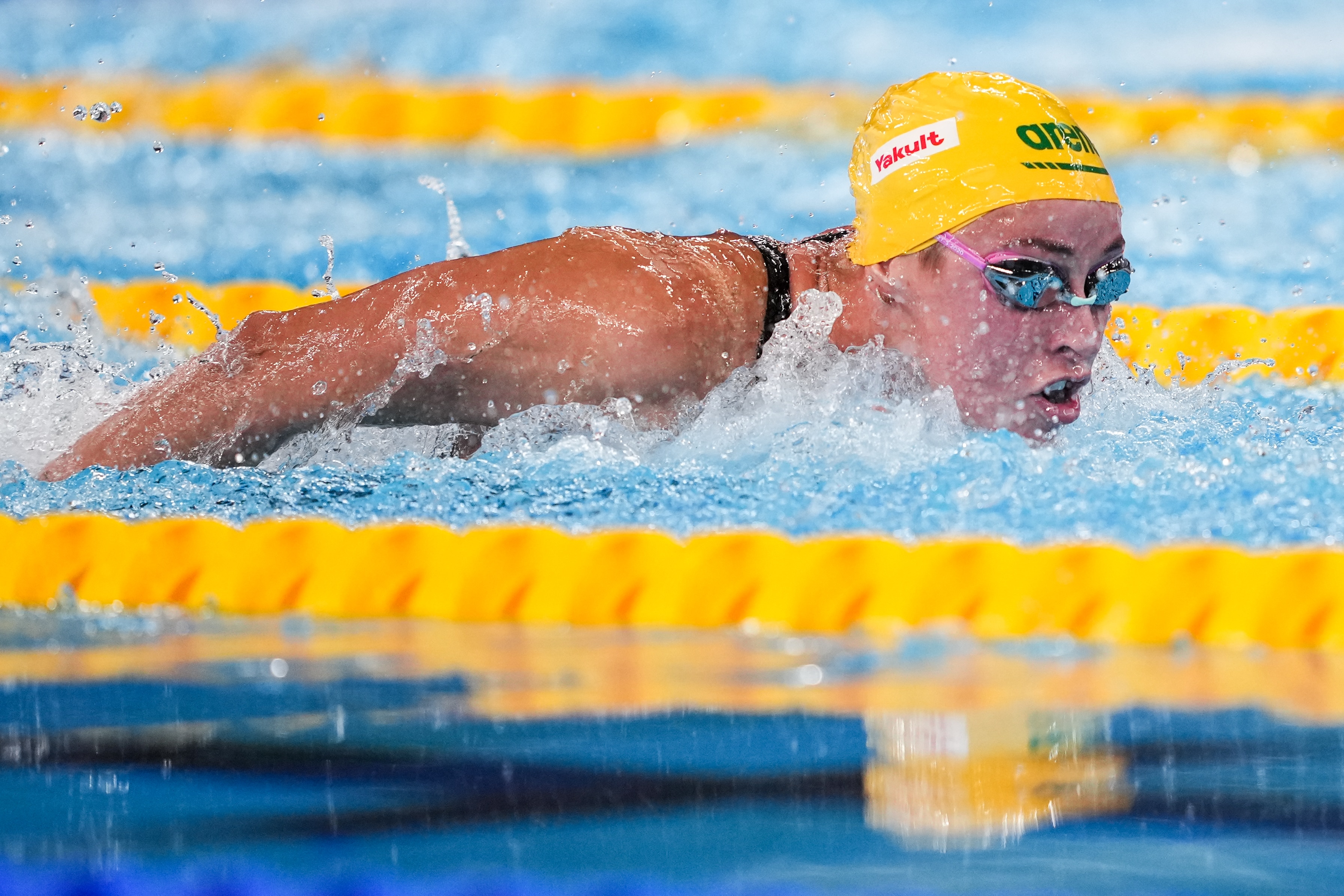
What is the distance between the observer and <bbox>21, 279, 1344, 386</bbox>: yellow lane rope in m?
3.57

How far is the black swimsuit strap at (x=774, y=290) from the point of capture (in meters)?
2.26

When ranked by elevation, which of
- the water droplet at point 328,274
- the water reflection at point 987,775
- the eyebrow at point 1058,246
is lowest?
the water reflection at point 987,775

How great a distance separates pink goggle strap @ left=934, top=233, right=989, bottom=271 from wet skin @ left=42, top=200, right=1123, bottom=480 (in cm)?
1

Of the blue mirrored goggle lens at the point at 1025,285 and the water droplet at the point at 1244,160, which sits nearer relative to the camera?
the blue mirrored goggle lens at the point at 1025,285

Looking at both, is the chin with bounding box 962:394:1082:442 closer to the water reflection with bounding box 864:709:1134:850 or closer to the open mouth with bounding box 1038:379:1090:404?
the open mouth with bounding box 1038:379:1090:404

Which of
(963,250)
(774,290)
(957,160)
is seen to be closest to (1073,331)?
(963,250)

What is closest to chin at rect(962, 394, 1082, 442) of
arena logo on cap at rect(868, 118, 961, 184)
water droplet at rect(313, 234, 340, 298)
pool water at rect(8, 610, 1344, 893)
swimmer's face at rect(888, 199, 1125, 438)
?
swimmer's face at rect(888, 199, 1125, 438)

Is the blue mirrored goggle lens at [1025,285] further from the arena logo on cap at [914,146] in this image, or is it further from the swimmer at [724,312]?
the arena logo on cap at [914,146]

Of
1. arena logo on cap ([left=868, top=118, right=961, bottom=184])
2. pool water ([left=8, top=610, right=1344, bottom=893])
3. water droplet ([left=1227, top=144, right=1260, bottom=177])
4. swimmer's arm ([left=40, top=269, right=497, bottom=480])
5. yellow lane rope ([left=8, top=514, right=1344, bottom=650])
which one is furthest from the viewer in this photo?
water droplet ([left=1227, top=144, right=1260, bottom=177])

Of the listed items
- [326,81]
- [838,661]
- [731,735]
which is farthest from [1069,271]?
[326,81]

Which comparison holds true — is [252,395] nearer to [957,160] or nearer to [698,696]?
[698,696]

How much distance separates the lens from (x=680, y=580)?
188 cm

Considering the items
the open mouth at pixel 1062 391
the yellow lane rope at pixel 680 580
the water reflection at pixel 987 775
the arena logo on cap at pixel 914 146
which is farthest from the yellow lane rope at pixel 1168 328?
the water reflection at pixel 987 775

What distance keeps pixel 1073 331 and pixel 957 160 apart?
13.4 inches
